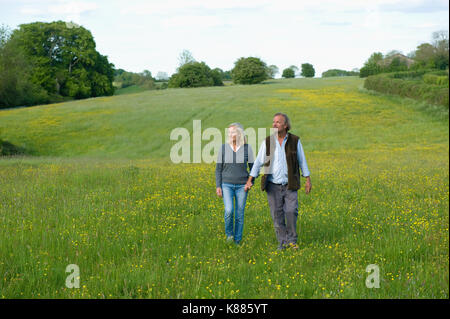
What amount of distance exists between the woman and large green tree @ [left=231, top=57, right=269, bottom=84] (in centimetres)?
7330

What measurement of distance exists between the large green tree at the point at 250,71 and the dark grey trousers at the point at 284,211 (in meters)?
73.7

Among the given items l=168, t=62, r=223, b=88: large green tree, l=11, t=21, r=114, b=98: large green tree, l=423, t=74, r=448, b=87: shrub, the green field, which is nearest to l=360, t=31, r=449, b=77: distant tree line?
l=423, t=74, r=448, b=87: shrub

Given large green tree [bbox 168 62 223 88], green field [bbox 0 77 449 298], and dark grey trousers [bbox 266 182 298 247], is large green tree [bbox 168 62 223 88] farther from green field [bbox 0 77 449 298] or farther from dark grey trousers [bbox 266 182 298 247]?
dark grey trousers [bbox 266 182 298 247]

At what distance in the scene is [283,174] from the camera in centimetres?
712

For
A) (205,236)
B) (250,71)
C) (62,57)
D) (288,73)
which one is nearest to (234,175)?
(205,236)

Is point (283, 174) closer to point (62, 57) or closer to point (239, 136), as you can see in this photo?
point (239, 136)

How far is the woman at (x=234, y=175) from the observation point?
7.45 meters

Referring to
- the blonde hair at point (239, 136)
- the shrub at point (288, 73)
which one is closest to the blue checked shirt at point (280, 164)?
the blonde hair at point (239, 136)

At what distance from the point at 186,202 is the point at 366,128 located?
1052 inches

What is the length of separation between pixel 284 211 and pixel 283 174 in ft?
2.34

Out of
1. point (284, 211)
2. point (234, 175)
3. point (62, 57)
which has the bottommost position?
point (284, 211)

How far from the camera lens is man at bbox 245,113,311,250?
23.1 feet
